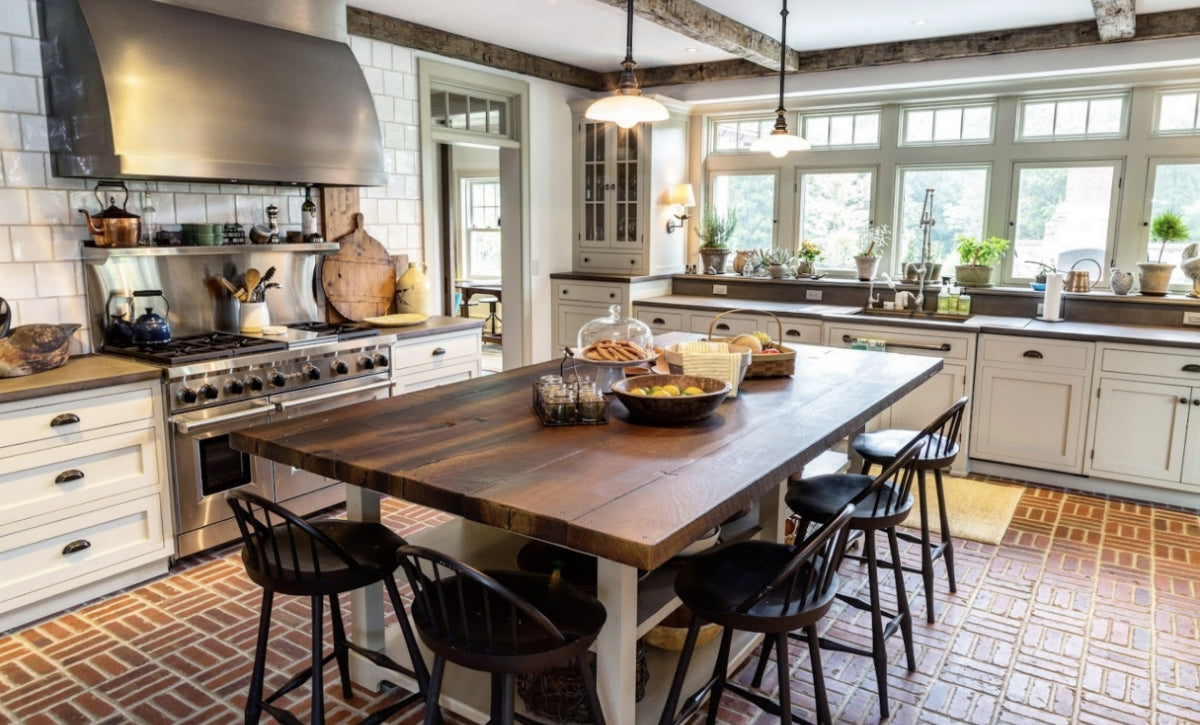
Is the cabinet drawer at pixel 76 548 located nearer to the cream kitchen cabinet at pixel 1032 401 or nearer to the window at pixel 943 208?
the cream kitchen cabinet at pixel 1032 401

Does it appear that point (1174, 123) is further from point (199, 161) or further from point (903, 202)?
point (199, 161)

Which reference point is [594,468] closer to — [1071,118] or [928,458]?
[928,458]

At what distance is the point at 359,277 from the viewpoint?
15.9 ft

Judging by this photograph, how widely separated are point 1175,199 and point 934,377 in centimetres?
191

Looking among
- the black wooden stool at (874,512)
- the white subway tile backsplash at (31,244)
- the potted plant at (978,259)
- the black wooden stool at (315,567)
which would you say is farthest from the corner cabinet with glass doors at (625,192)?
the black wooden stool at (315,567)

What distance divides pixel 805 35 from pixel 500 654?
4780mm

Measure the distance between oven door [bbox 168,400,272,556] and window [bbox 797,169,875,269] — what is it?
4.34 metres

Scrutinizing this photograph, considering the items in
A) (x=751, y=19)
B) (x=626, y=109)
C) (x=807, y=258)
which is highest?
(x=751, y=19)

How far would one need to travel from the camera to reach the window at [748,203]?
6574 millimetres

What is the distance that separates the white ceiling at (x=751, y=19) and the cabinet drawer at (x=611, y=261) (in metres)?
1.54

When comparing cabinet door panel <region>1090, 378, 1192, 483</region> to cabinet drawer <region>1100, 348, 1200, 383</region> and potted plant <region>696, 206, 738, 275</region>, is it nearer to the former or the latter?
cabinet drawer <region>1100, 348, 1200, 383</region>

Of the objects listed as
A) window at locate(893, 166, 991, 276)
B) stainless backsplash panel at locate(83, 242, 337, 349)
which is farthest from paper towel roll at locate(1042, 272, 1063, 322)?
stainless backsplash panel at locate(83, 242, 337, 349)

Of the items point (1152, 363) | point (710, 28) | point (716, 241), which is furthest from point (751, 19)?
point (1152, 363)

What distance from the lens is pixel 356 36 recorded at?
4.70 m
